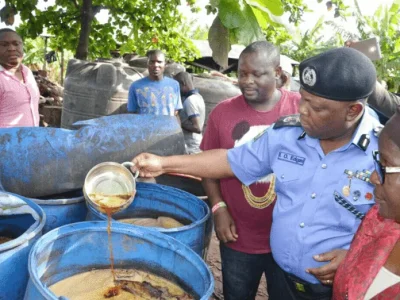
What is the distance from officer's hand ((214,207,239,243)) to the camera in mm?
2156

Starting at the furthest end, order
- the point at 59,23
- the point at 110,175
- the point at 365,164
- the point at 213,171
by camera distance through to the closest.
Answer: the point at 59,23
the point at 213,171
the point at 110,175
the point at 365,164

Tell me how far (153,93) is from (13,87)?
1578 millimetres

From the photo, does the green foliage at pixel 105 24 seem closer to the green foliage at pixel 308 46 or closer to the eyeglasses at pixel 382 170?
the eyeglasses at pixel 382 170

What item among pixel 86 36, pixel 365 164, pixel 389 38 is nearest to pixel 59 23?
pixel 86 36

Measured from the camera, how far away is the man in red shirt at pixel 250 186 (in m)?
2.14

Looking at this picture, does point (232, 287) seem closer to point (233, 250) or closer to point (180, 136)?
point (233, 250)

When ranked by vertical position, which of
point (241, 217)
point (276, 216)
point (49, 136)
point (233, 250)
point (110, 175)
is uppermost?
point (49, 136)

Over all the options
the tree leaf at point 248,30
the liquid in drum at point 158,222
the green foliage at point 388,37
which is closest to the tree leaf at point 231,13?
the tree leaf at point 248,30

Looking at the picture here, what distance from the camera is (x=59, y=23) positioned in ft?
17.2

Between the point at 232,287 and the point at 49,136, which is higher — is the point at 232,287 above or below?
below

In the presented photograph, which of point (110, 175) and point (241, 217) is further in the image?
point (241, 217)

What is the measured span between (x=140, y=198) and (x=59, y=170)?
0.48m

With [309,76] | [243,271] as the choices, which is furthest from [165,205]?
[309,76]

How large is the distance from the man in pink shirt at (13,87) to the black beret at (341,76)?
2378 mm
